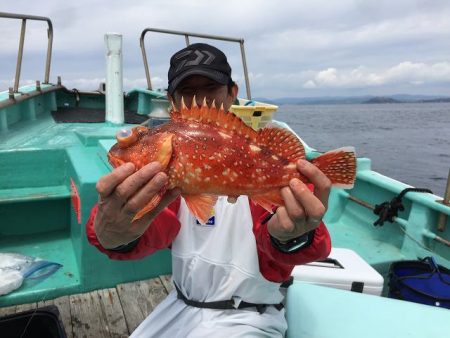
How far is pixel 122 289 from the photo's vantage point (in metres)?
4.40

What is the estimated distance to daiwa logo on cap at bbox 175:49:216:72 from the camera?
2738 mm

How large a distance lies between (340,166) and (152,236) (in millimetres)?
1489

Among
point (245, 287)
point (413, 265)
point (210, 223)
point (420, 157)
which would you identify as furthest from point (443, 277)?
point (420, 157)

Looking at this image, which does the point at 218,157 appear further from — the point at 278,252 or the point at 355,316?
the point at 355,316

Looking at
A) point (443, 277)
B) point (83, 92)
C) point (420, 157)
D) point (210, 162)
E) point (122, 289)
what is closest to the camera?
point (210, 162)

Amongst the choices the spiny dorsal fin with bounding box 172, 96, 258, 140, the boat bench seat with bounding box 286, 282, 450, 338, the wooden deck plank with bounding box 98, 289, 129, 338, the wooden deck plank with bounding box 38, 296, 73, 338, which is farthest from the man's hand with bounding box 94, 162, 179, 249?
the wooden deck plank with bounding box 38, 296, 73, 338

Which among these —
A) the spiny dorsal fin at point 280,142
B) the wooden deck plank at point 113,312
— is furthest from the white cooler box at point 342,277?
the wooden deck plank at point 113,312

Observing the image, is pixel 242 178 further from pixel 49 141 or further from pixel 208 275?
pixel 49 141

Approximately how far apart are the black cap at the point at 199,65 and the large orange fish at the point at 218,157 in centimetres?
74

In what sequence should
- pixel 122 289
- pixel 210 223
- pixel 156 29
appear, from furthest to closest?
pixel 156 29 → pixel 122 289 → pixel 210 223

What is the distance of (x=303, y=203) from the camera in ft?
6.26

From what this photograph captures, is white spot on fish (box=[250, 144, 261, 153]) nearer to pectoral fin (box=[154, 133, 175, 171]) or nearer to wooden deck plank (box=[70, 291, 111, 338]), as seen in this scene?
pectoral fin (box=[154, 133, 175, 171])

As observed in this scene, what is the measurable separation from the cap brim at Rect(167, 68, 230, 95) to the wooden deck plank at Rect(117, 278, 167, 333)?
2.67m

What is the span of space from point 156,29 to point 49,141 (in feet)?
17.8
